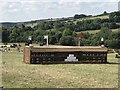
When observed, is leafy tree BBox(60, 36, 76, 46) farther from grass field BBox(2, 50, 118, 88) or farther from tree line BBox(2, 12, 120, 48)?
grass field BBox(2, 50, 118, 88)

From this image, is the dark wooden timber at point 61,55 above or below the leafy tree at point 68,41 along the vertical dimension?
above

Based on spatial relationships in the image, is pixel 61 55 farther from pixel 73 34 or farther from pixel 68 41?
pixel 73 34

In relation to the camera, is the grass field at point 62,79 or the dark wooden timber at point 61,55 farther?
the dark wooden timber at point 61,55

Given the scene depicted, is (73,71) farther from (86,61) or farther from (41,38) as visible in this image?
(41,38)

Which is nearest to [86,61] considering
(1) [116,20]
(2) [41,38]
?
(2) [41,38]

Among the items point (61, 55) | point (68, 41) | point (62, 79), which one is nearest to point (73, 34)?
point (68, 41)

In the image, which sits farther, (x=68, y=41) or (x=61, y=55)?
(x=68, y=41)

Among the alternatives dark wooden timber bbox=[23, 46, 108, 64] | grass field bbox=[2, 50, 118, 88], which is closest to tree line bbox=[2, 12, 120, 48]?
dark wooden timber bbox=[23, 46, 108, 64]

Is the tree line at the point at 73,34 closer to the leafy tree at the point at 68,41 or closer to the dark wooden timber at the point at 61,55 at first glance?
the leafy tree at the point at 68,41

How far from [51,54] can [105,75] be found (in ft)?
38.4

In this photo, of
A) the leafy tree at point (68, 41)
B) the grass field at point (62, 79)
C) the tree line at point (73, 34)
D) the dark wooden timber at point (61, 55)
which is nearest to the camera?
the grass field at point (62, 79)

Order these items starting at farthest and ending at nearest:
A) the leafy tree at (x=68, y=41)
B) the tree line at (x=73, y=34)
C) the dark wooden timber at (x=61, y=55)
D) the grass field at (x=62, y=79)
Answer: the tree line at (x=73, y=34)
the leafy tree at (x=68, y=41)
the dark wooden timber at (x=61, y=55)
the grass field at (x=62, y=79)

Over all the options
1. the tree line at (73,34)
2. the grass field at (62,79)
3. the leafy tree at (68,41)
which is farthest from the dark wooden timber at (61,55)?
the leafy tree at (68,41)

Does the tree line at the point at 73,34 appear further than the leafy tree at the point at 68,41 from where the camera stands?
Yes
